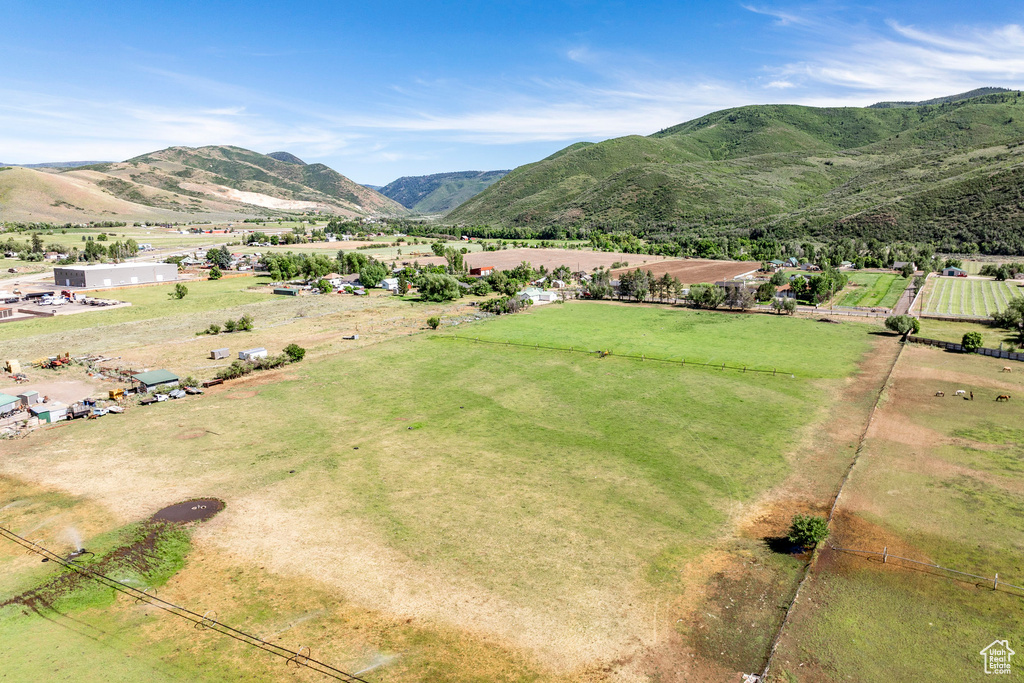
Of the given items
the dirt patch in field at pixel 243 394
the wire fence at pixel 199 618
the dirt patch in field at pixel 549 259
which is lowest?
the wire fence at pixel 199 618

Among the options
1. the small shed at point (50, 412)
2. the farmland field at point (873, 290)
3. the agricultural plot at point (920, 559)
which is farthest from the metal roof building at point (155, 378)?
the farmland field at point (873, 290)

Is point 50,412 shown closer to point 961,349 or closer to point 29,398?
point 29,398

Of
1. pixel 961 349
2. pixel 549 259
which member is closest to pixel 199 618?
pixel 961 349

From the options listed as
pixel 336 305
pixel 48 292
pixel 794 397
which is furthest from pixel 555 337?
pixel 48 292

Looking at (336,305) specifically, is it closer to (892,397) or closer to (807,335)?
(807,335)

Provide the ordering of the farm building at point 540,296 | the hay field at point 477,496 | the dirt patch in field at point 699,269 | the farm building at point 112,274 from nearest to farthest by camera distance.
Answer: the hay field at point 477,496 → the farm building at point 540,296 → the farm building at point 112,274 → the dirt patch in field at point 699,269

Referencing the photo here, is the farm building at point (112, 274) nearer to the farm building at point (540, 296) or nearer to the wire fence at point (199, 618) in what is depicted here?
the farm building at point (540, 296)

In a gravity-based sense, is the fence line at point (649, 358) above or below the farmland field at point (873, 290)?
below

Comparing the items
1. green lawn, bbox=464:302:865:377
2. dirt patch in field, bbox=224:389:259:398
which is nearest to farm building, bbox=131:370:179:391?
dirt patch in field, bbox=224:389:259:398

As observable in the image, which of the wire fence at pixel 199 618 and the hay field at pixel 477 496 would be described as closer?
the wire fence at pixel 199 618
